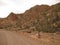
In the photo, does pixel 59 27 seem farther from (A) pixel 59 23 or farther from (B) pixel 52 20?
(B) pixel 52 20

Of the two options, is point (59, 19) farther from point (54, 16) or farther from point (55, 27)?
point (55, 27)

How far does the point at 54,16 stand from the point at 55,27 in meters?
13.0

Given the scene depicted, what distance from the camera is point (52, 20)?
69.5 meters

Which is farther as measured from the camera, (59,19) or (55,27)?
(59,19)

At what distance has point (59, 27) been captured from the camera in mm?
58531

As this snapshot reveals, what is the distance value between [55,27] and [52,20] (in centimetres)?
1069

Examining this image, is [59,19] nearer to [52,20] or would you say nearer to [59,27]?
[52,20]

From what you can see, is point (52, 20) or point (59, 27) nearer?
point (59, 27)

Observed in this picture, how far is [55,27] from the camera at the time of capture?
59062mm

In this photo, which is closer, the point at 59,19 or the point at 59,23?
the point at 59,23

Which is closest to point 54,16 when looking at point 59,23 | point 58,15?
point 58,15

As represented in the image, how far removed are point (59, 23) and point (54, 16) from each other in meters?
9.92

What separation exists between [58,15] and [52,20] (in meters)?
3.01

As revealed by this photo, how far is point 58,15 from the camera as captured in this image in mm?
70062
